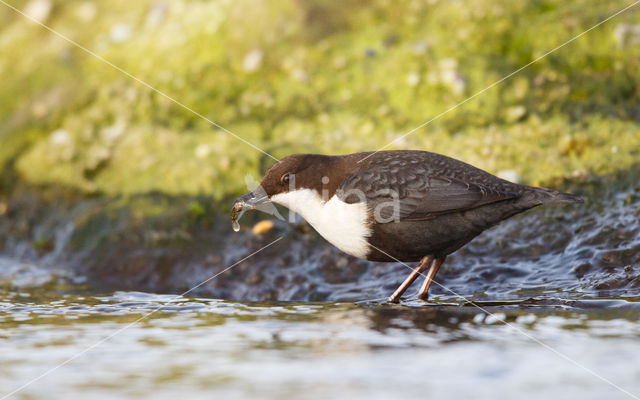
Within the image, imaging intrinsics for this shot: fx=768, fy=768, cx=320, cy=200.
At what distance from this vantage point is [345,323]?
3.96m

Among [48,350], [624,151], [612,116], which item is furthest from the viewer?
[612,116]

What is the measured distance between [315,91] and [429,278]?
2885 mm

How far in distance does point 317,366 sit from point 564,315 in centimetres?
144

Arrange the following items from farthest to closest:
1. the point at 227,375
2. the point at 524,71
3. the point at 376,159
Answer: the point at 524,71 < the point at 376,159 < the point at 227,375

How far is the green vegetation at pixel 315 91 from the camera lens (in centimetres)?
645

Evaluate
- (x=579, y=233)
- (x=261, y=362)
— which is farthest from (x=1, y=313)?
(x=579, y=233)

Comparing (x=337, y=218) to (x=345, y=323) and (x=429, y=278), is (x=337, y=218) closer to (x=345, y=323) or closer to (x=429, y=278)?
(x=429, y=278)

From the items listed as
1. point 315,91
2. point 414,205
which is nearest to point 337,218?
point 414,205

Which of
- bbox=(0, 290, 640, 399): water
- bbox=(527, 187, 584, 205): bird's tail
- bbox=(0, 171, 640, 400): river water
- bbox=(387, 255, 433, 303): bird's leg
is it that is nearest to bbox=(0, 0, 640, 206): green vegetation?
bbox=(0, 171, 640, 400): river water

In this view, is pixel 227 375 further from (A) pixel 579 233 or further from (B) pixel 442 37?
(B) pixel 442 37

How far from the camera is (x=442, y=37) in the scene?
7.35 m

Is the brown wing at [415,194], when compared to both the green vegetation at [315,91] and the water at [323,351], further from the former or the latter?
the green vegetation at [315,91]

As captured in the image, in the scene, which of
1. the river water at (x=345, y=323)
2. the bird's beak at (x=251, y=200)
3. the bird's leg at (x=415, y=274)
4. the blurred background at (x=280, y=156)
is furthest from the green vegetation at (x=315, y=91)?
the bird's leg at (x=415, y=274)

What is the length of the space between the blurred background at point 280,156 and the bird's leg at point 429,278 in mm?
237
